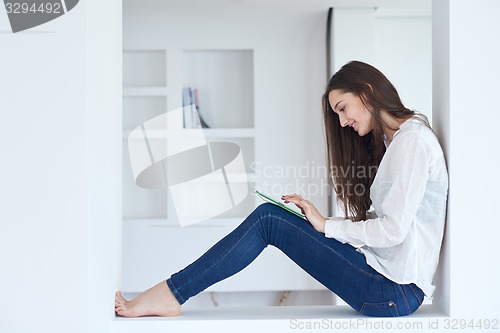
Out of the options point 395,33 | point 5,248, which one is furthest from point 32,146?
point 395,33

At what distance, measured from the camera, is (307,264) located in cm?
237

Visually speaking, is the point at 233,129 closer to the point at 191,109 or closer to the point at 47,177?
the point at 191,109

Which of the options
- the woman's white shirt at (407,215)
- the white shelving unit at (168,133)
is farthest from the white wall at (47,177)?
the white shelving unit at (168,133)

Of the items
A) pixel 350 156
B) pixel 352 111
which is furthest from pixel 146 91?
pixel 352 111

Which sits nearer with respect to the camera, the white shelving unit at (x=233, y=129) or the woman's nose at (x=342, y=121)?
the woman's nose at (x=342, y=121)

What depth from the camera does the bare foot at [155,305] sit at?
234 cm

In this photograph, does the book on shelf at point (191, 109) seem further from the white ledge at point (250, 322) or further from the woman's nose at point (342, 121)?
the white ledge at point (250, 322)

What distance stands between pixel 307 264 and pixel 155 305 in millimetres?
553

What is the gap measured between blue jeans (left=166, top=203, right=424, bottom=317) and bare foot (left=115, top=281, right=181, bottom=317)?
0.03m

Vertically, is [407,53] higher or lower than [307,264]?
higher

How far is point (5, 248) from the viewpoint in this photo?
2.07 m

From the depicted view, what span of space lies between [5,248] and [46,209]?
0.17 m
